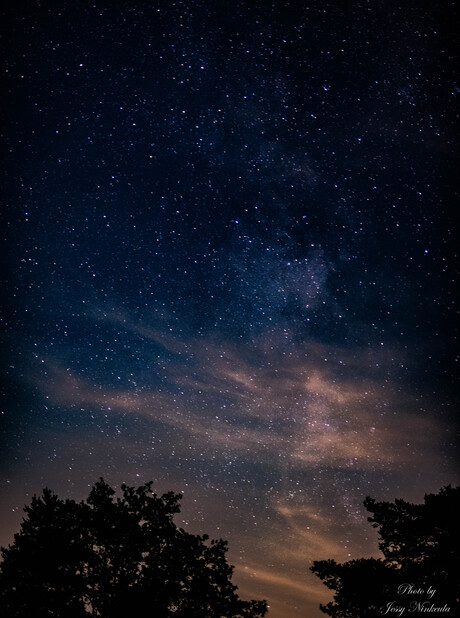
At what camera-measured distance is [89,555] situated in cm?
1241

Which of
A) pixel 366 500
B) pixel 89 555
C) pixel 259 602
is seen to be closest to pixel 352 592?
pixel 366 500

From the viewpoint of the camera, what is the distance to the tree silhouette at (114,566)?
11.5 metres

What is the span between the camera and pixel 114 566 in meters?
12.2

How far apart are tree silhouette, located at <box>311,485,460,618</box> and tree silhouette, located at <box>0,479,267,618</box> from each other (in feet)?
13.0

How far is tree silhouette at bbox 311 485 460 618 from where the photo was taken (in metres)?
9.62

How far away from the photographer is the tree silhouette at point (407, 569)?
9617mm

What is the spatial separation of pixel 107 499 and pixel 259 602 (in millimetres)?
6999

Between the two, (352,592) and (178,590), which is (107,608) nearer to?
(178,590)

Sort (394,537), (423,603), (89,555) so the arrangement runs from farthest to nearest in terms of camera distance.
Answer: (89,555) < (394,537) < (423,603)

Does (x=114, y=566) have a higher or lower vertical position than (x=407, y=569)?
lower

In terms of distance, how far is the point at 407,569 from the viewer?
10531 millimetres

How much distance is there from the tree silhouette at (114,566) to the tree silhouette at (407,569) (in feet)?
13.0

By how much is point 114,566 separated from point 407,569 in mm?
9704

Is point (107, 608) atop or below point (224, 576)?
below
